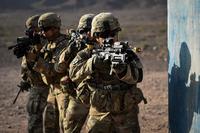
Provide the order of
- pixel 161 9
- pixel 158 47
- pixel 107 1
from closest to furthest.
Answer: pixel 158 47 < pixel 161 9 < pixel 107 1

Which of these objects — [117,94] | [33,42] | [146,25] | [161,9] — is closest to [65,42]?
[33,42]

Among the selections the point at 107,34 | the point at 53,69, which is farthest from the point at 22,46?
the point at 107,34

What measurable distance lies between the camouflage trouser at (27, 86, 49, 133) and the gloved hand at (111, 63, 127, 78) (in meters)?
2.51

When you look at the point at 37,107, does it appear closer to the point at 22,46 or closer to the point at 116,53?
the point at 22,46

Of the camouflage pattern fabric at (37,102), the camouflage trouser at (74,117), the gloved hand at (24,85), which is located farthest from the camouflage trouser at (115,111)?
the gloved hand at (24,85)

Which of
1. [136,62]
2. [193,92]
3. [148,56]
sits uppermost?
[136,62]

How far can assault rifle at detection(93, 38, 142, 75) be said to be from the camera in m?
4.62

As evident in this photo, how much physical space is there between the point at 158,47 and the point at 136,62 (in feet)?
44.5

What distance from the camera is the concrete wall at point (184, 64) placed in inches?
196

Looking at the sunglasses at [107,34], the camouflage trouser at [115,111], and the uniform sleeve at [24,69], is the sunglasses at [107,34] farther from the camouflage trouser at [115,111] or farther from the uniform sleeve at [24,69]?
the uniform sleeve at [24,69]

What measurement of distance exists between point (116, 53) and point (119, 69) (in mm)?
156

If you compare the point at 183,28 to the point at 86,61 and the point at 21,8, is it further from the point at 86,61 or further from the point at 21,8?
the point at 21,8

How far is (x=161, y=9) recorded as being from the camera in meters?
34.6

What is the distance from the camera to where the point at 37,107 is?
7.03 m
